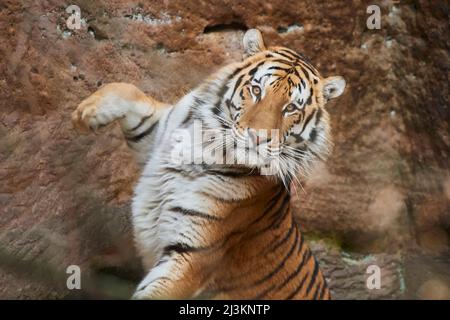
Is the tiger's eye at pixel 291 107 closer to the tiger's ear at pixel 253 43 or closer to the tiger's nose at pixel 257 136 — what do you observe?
the tiger's nose at pixel 257 136

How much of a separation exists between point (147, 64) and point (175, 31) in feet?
0.84

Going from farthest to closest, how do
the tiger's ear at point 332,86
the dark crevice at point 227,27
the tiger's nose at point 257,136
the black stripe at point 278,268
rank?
1. the dark crevice at point 227,27
2. the black stripe at point 278,268
3. the tiger's ear at point 332,86
4. the tiger's nose at point 257,136

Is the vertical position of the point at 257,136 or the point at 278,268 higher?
the point at 257,136

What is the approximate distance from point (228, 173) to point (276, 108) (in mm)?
404

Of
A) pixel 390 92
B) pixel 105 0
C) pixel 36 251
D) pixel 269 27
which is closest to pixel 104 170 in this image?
pixel 36 251

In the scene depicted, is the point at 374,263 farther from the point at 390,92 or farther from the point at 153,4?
the point at 153,4

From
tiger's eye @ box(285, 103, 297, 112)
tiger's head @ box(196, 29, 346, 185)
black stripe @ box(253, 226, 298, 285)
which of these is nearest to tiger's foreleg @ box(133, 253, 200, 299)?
black stripe @ box(253, 226, 298, 285)

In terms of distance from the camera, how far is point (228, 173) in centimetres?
354

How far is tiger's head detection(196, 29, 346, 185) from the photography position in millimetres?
3295

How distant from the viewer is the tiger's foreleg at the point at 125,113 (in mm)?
3432

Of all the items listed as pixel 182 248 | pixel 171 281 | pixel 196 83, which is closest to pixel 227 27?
pixel 196 83

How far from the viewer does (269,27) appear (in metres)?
4.70

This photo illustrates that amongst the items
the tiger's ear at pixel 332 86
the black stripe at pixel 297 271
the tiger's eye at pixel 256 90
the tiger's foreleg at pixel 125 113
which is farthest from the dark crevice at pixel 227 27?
the black stripe at pixel 297 271

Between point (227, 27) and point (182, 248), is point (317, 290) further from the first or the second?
point (227, 27)
